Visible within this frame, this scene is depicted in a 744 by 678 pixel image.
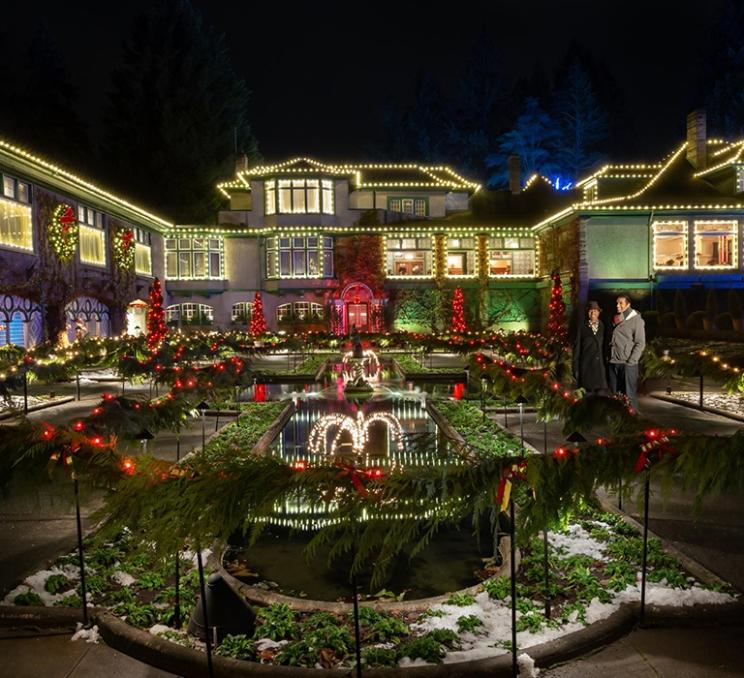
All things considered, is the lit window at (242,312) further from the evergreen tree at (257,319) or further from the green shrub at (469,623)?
the green shrub at (469,623)

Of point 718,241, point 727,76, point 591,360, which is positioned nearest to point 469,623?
point 591,360

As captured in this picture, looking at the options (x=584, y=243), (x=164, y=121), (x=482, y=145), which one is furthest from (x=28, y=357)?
(x=482, y=145)

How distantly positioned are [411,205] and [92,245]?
65.0ft

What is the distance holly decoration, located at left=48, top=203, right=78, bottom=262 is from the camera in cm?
2569

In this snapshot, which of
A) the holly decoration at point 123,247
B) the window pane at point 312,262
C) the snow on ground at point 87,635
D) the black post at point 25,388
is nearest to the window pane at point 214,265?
the window pane at point 312,262

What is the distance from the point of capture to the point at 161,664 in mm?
4336

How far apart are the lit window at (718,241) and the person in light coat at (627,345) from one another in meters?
25.9

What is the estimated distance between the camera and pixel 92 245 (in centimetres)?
3008

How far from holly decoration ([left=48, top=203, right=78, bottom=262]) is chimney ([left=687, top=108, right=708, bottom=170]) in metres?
30.0

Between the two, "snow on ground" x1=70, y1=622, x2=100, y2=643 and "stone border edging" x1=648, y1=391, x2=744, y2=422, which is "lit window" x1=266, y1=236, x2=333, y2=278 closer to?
"stone border edging" x1=648, y1=391, x2=744, y2=422

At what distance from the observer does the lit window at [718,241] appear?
34250mm

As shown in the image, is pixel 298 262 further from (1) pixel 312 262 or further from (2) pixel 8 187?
(2) pixel 8 187

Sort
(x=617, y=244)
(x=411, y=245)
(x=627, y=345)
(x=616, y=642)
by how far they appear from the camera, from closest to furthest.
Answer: (x=616, y=642) → (x=627, y=345) → (x=617, y=244) → (x=411, y=245)

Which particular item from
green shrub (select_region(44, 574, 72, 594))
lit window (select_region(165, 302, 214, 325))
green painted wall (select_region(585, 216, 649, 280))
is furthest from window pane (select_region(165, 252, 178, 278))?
green shrub (select_region(44, 574, 72, 594))
